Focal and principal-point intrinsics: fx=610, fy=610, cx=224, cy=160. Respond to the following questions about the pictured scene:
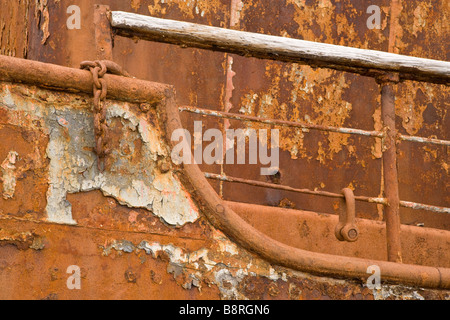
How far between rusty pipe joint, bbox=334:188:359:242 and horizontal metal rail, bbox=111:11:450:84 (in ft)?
1.71

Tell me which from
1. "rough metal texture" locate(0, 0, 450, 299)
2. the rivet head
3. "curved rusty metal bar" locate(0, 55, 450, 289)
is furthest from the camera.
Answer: "rough metal texture" locate(0, 0, 450, 299)

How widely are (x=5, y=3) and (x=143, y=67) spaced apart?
1.01m

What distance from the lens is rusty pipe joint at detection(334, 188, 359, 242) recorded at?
2.07m

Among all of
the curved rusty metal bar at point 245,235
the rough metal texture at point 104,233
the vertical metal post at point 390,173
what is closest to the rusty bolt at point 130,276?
the rough metal texture at point 104,233

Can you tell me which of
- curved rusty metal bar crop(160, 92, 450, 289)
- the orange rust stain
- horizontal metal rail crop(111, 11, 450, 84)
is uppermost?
the orange rust stain

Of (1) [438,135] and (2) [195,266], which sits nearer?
(2) [195,266]

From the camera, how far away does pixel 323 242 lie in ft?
10.2

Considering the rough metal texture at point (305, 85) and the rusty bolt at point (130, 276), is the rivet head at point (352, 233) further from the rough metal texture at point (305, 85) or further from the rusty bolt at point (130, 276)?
the rough metal texture at point (305, 85)

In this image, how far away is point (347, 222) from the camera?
2094 millimetres

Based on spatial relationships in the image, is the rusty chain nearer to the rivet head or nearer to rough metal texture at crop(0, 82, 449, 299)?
rough metal texture at crop(0, 82, 449, 299)

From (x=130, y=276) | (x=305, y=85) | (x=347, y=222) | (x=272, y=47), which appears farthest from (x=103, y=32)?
(x=305, y=85)

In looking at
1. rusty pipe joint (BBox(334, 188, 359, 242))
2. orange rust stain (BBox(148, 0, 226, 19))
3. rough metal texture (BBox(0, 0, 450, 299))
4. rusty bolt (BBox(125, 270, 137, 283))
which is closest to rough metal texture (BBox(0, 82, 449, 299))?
rusty bolt (BBox(125, 270, 137, 283))
